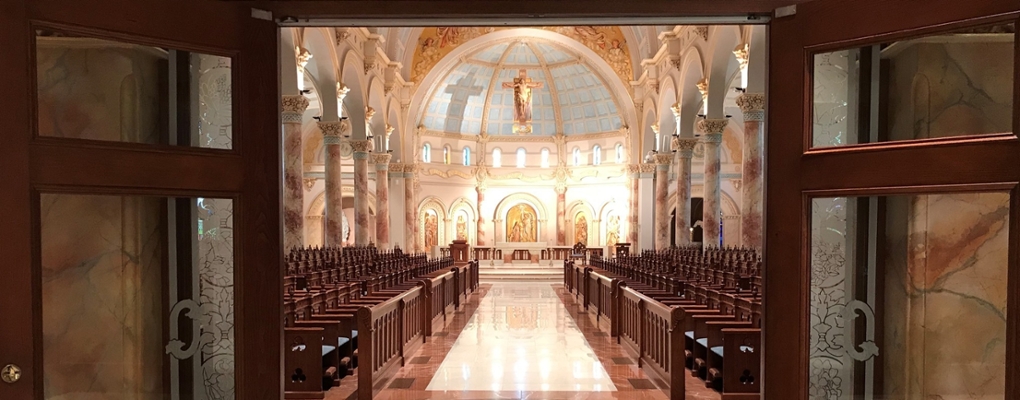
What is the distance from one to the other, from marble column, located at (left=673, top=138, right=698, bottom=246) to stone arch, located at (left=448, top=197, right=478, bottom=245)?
14.9m

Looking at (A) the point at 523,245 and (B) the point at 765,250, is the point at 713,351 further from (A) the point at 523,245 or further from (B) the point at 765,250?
(A) the point at 523,245

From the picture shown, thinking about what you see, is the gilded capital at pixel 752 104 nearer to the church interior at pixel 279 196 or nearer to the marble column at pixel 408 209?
the church interior at pixel 279 196

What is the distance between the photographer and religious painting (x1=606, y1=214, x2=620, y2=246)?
31891 millimetres

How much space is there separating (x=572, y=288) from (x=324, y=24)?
13309 mm

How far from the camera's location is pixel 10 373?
2074 mm

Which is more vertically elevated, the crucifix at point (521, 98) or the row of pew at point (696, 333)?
the crucifix at point (521, 98)

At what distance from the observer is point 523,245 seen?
31.2 meters

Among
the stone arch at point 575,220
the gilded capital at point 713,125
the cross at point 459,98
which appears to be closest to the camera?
the gilded capital at point 713,125

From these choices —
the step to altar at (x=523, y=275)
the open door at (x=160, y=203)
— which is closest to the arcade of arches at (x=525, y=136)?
the step to altar at (x=523, y=275)

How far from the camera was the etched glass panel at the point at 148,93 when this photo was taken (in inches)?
96.5

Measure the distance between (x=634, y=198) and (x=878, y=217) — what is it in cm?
2604

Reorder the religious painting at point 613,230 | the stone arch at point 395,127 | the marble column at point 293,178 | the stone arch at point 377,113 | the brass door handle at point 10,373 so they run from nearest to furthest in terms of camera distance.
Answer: the brass door handle at point 10,373 < the marble column at point 293,178 < the stone arch at point 377,113 < the stone arch at point 395,127 < the religious painting at point 613,230

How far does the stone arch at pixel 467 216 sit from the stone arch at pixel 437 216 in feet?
1.54

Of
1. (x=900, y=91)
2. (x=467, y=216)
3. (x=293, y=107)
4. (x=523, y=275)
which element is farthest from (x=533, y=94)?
(x=900, y=91)
